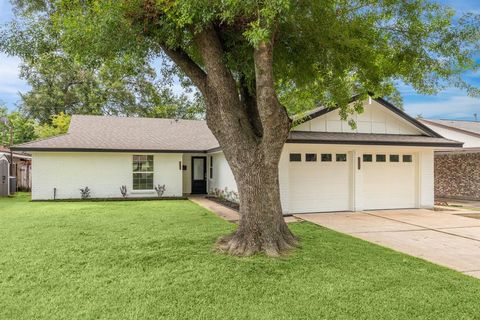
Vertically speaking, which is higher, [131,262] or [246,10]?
[246,10]

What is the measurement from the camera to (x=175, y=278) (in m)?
5.02

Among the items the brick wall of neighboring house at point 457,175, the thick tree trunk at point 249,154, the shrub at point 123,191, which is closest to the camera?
the thick tree trunk at point 249,154

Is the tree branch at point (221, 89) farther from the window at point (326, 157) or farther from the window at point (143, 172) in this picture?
the window at point (143, 172)

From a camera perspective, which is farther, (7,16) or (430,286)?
(7,16)

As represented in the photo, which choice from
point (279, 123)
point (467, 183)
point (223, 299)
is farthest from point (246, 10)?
point (467, 183)

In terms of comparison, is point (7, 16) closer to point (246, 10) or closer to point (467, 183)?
point (246, 10)

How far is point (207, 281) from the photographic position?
4914 millimetres

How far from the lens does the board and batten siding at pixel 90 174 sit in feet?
49.9

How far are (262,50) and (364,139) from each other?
680 cm

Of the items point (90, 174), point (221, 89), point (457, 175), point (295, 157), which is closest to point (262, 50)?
point (221, 89)

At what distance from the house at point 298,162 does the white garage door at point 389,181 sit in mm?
Answer: 35

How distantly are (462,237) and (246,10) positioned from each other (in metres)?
6.90

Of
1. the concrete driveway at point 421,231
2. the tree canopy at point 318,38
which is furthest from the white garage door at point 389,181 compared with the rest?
the tree canopy at point 318,38

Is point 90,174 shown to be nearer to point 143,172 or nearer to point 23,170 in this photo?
point 143,172
